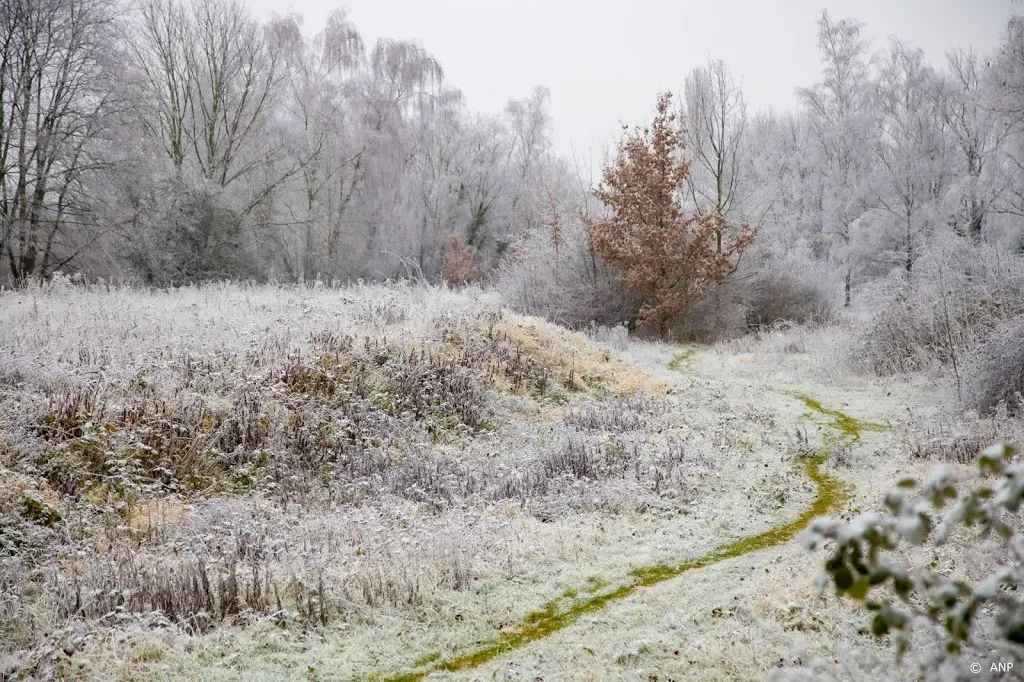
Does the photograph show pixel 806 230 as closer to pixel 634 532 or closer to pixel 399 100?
pixel 399 100

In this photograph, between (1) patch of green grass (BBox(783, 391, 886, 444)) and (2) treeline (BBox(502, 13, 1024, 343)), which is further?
(2) treeline (BBox(502, 13, 1024, 343))

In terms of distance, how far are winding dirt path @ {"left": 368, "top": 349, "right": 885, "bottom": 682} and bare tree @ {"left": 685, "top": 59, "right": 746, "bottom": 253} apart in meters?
18.3

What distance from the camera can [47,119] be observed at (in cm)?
1727

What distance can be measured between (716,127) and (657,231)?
744 centimetres

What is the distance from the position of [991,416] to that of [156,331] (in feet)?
39.9

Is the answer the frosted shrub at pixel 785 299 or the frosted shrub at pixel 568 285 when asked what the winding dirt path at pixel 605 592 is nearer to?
the frosted shrub at pixel 568 285

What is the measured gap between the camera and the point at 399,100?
114 feet

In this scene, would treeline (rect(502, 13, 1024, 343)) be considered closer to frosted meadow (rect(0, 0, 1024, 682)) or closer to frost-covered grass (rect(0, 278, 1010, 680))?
frosted meadow (rect(0, 0, 1024, 682))

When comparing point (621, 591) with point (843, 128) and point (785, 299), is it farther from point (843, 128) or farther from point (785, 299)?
point (843, 128)

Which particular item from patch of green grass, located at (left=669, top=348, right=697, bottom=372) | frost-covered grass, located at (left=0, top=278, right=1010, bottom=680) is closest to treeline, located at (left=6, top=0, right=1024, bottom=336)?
patch of green grass, located at (left=669, top=348, right=697, bottom=372)

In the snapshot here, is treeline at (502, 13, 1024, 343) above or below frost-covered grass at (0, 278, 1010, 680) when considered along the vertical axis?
above

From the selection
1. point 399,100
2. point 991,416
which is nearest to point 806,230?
point 399,100

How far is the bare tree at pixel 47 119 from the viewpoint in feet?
55.0

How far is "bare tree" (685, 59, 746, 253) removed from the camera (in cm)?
2491
